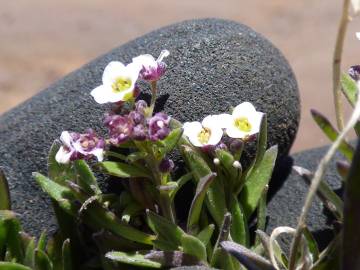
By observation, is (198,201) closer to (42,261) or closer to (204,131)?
(204,131)

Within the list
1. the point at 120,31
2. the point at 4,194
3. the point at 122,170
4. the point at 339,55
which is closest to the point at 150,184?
the point at 122,170

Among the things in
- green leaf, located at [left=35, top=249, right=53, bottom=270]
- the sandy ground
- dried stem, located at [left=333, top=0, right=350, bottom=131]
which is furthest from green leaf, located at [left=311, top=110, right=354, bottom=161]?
the sandy ground

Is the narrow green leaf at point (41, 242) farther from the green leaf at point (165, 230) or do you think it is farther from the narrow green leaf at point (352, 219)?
the narrow green leaf at point (352, 219)

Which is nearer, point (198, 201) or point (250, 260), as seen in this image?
point (250, 260)

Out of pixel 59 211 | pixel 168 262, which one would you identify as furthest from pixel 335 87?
pixel 59 211

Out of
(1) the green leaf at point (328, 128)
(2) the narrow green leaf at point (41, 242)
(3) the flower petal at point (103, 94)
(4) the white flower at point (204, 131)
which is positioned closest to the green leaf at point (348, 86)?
(1) the green leaf at point (328, 128)

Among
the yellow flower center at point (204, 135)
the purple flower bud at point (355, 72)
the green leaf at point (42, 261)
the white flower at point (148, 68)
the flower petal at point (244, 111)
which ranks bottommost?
the green leaf at point (42, 261)

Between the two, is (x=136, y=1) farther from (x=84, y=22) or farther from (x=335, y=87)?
(x=335, y=87)
